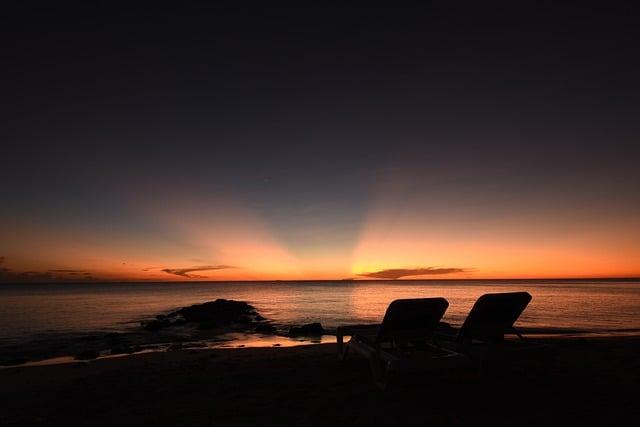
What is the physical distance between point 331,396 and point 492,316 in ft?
13.4

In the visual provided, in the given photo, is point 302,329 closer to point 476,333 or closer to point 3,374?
point 3,374

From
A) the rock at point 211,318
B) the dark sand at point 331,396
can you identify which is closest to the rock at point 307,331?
the rock at point 211,318

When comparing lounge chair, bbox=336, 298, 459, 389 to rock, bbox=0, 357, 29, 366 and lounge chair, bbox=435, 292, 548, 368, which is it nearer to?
lounge chair, bbox=435, 292, 548, 368

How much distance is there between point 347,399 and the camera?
22.1 feet

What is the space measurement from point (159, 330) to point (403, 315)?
86.6 feet

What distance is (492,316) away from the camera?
8.38 m

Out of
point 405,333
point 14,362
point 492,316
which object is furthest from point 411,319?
point 14,362

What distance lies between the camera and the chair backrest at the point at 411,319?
25.2 ft

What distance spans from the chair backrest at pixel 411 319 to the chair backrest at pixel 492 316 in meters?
0.69

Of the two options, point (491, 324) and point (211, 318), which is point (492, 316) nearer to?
point (491, 324)

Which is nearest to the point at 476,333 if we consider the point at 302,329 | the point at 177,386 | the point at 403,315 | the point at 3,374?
the point at 403,315

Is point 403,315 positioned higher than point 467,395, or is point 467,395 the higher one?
point 403,315

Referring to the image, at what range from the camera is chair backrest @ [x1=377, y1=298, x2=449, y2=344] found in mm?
7684

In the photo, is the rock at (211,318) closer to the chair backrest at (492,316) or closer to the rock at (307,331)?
the rock at (307,331)
